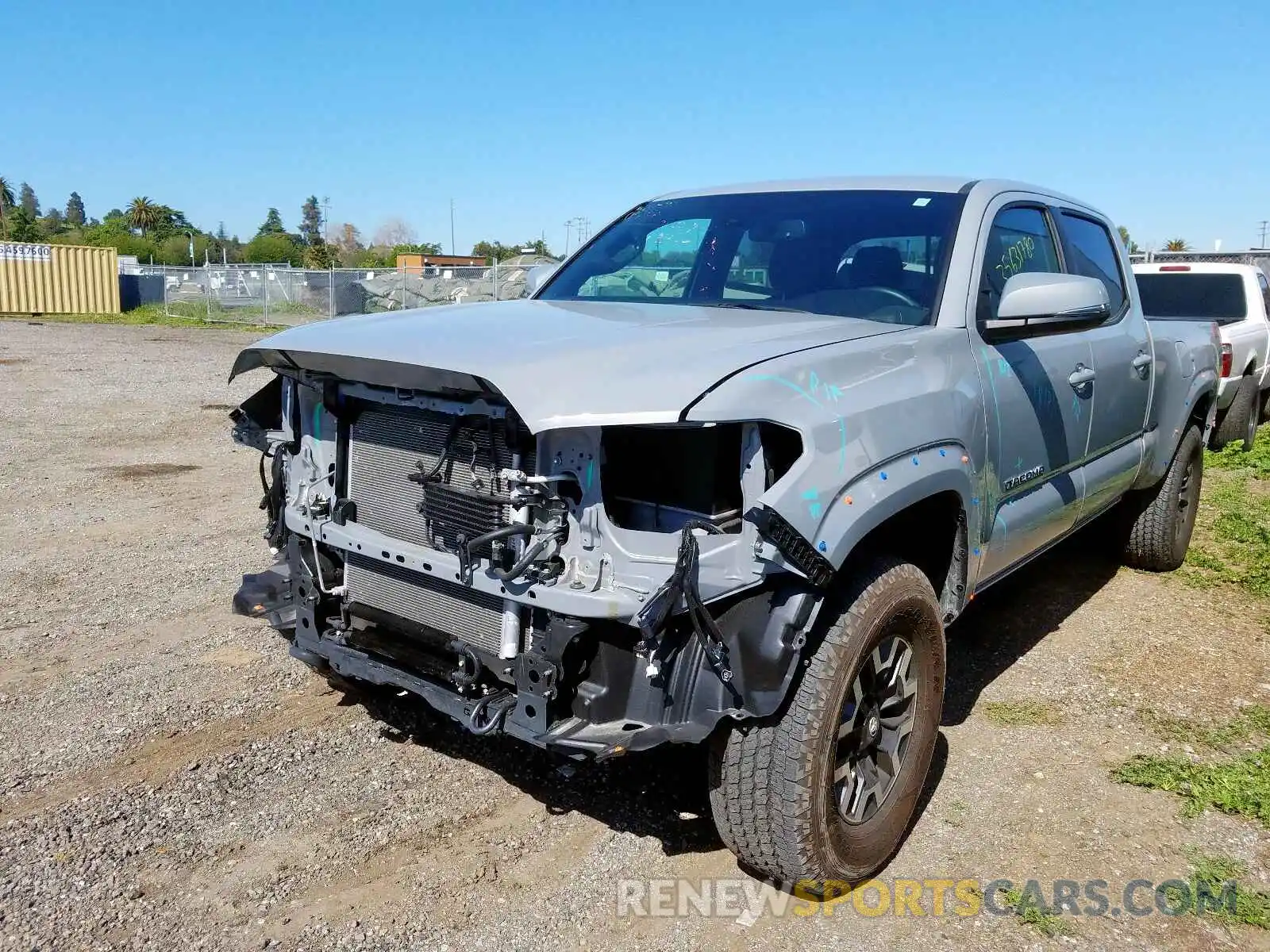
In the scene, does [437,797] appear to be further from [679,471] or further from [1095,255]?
[1095,255]

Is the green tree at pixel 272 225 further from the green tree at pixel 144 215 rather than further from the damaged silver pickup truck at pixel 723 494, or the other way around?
the damaged silver pickup truck at pixel 723 494

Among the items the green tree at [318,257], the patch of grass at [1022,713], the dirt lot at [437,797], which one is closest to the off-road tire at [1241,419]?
the dirt lot at [437,797]

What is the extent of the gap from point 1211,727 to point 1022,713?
0.71 metres

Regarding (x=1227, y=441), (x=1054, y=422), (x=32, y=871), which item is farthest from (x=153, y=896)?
(x=1227, y=441)

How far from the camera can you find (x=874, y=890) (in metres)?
3.08

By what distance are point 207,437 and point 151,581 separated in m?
4.63

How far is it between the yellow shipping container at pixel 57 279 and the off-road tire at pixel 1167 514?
33.1 metres

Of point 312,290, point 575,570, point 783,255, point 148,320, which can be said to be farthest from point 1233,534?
point 148,320

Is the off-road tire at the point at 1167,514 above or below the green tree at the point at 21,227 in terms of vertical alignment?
below

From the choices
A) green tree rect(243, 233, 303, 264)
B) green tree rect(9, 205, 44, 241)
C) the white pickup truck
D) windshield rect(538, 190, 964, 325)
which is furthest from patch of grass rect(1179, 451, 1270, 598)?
green tree rect(243, 233, 303, 264)

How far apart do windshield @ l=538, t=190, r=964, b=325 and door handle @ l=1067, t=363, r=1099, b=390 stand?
32.3 inches

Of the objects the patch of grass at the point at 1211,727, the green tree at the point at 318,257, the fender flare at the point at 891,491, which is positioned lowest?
the patch of grass at the point at 1211,727

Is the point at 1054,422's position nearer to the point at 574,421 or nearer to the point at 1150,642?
the point at 1150,642

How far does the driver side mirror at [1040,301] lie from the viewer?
335 centimetres
